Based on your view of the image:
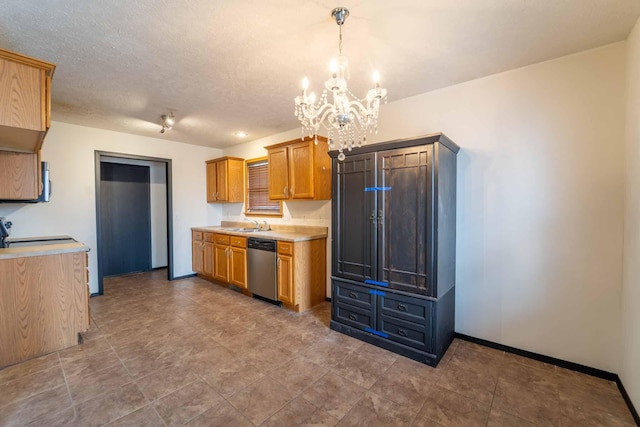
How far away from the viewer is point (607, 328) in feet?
6.92

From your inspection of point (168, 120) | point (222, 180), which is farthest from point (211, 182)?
point (168, 120)

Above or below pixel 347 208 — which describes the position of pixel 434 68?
above

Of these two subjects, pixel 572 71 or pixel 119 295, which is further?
pixel 119 295

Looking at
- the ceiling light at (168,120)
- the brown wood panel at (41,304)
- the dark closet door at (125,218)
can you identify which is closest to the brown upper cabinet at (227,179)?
the ceiling light at (168,120)

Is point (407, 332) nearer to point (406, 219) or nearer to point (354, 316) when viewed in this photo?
point (354, 316)

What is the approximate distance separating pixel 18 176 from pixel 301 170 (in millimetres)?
3061

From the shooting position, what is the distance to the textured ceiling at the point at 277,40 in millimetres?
1695

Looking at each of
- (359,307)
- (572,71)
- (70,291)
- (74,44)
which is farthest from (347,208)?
(70,291)

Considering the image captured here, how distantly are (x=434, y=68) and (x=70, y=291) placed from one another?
3.94 m

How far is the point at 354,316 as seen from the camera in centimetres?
280

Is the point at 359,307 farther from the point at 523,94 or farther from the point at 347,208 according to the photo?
the point at 523,94

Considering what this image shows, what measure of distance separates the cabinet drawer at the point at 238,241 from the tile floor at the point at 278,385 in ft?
4.43

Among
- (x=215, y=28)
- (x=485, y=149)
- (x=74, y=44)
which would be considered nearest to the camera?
(x=215, y=28)

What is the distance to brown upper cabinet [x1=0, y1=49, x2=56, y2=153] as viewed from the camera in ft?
6.00
